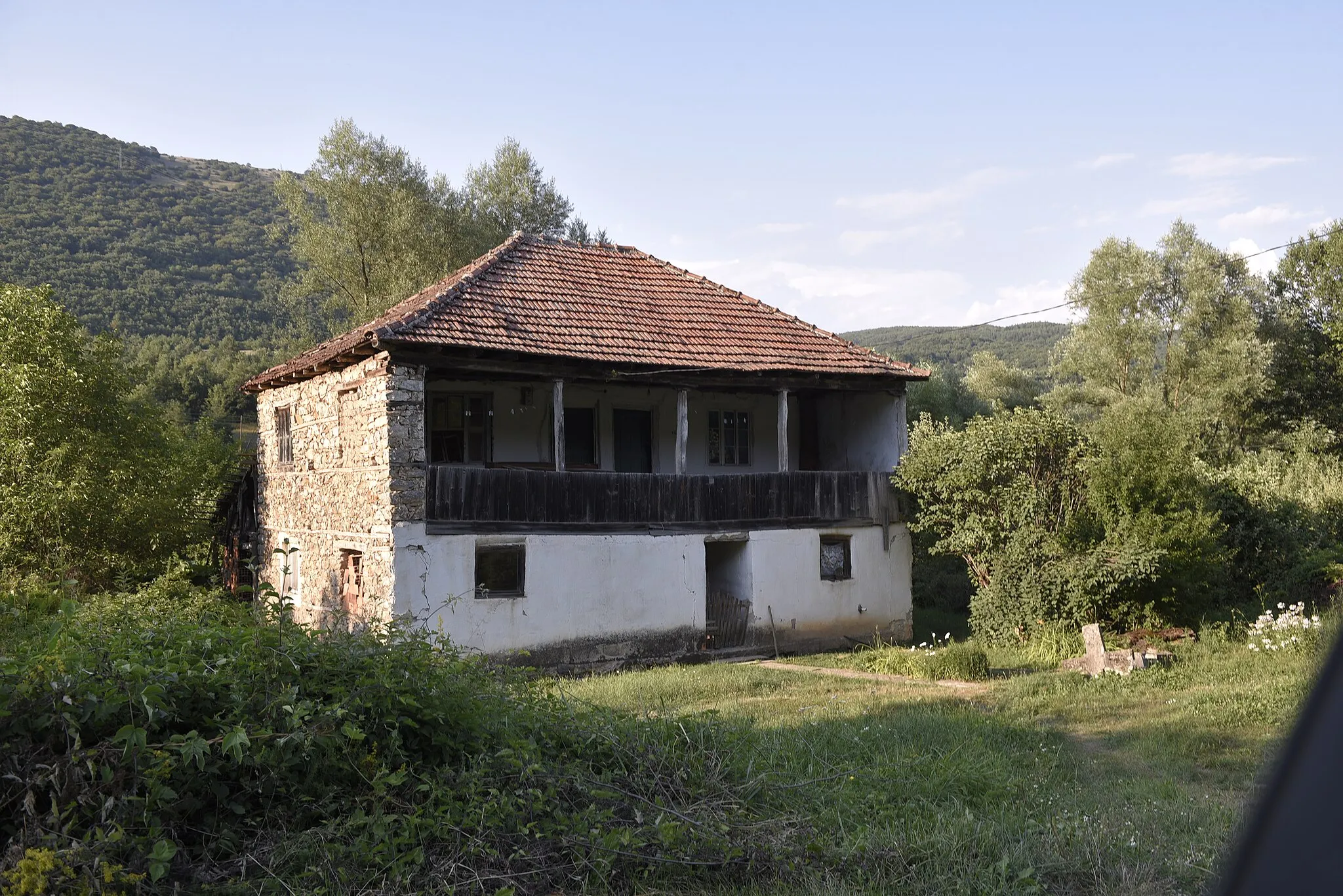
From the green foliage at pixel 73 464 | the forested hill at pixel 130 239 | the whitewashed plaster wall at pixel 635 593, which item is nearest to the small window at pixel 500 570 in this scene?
the whitewashed plaster wall at pixel 635 593

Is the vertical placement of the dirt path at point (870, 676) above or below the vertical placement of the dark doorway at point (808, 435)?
below

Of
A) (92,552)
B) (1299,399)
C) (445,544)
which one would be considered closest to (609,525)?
(445,544)

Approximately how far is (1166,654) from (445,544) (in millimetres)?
11020

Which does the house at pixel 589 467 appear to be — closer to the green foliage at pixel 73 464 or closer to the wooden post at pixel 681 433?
the wooden post at pixel 681 433

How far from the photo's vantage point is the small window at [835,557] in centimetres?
1958

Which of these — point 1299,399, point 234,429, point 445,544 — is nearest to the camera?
point 445,544

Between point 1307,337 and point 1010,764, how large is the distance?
28.4m

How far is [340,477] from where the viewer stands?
56.6 feet

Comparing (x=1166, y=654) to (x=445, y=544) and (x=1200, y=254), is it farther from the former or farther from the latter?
(x=1200, y=254)

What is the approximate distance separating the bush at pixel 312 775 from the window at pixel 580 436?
12.3m

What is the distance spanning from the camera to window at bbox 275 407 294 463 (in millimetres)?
20203

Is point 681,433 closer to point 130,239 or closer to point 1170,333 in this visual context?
point 1170,333

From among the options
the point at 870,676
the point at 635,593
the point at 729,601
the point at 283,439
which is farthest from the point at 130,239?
the point at 870,676

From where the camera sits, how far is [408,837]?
5.44 meters
